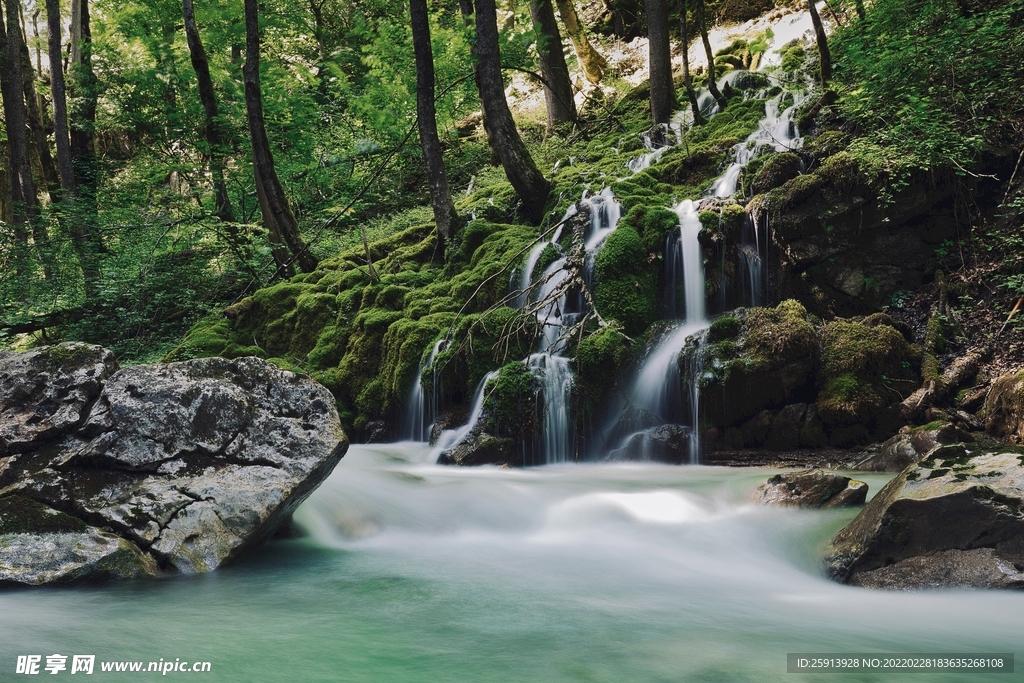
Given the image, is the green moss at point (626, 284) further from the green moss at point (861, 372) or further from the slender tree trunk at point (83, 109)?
the slender tree trunk at point (83, 109)

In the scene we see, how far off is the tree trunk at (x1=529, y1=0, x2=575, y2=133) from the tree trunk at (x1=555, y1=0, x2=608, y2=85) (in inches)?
88.2

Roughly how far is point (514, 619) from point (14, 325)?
41.9 feet

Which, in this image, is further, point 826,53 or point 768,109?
point 768,109

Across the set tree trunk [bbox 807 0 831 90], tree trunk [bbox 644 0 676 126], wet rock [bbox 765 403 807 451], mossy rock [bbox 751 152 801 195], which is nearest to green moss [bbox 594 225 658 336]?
mossy rock [bbox 751 152 801 195]

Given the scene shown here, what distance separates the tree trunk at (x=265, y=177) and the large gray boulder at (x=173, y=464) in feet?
27.7

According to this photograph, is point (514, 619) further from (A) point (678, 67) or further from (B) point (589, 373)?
(A) point (678, 67)

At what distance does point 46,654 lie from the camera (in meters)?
2.88

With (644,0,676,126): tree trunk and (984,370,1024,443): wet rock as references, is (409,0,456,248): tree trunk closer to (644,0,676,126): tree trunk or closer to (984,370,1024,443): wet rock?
(644,0,676,126): tree trunk

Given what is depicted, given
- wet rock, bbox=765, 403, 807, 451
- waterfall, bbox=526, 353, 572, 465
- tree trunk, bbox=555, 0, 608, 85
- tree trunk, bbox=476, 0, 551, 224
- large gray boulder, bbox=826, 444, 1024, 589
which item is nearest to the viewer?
large gray boulder, bbox=826, 444, 1024, 589

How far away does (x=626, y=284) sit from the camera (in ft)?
27.5

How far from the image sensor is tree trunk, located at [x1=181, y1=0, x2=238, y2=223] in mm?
13422

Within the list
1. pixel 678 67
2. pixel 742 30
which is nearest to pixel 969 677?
pixel 678 67

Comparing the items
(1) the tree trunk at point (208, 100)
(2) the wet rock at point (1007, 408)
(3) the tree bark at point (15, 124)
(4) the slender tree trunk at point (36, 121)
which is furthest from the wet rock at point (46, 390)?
(4) the slender tree trunk at point (36, 121)

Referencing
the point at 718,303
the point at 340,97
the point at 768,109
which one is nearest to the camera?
the point at 718,303
